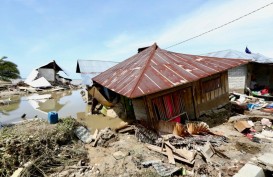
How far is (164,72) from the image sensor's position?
10.3 m

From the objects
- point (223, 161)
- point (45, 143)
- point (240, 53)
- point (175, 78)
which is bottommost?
point (223, 161)

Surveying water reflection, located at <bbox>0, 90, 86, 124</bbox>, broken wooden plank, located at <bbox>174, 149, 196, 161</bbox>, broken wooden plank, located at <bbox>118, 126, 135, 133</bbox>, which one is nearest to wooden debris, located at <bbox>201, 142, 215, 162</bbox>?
broken wooden plank, located at <bbox>174, 149, 196, 161</bbox>

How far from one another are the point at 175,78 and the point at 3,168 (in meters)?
7.78

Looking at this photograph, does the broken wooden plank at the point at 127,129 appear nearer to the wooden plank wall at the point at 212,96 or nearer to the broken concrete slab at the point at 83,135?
the broken concrete slab at the point at 83,135

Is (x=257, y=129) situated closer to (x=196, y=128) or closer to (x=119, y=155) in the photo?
(x=196, y=128)

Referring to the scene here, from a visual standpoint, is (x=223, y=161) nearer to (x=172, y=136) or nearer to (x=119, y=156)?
(x=172, y=136)

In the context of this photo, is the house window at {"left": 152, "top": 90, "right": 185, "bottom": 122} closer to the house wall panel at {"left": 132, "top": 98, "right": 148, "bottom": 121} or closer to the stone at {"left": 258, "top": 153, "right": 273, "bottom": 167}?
the house wall panel at {"left": 132, "top": 98, "right": 148, "bottom": 121}

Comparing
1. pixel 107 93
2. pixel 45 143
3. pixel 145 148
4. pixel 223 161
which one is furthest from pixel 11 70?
pixel 223 161

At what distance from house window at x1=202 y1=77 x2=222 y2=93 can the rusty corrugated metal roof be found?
39.7 inches

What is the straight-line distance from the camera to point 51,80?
136 ft

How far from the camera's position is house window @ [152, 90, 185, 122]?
9984 mm

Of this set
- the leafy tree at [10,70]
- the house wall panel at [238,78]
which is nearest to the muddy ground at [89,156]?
the house wall panel at [238,78]

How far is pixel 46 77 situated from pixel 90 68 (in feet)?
73.5

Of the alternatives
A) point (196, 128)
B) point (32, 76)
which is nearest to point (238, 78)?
point (196, 128)
